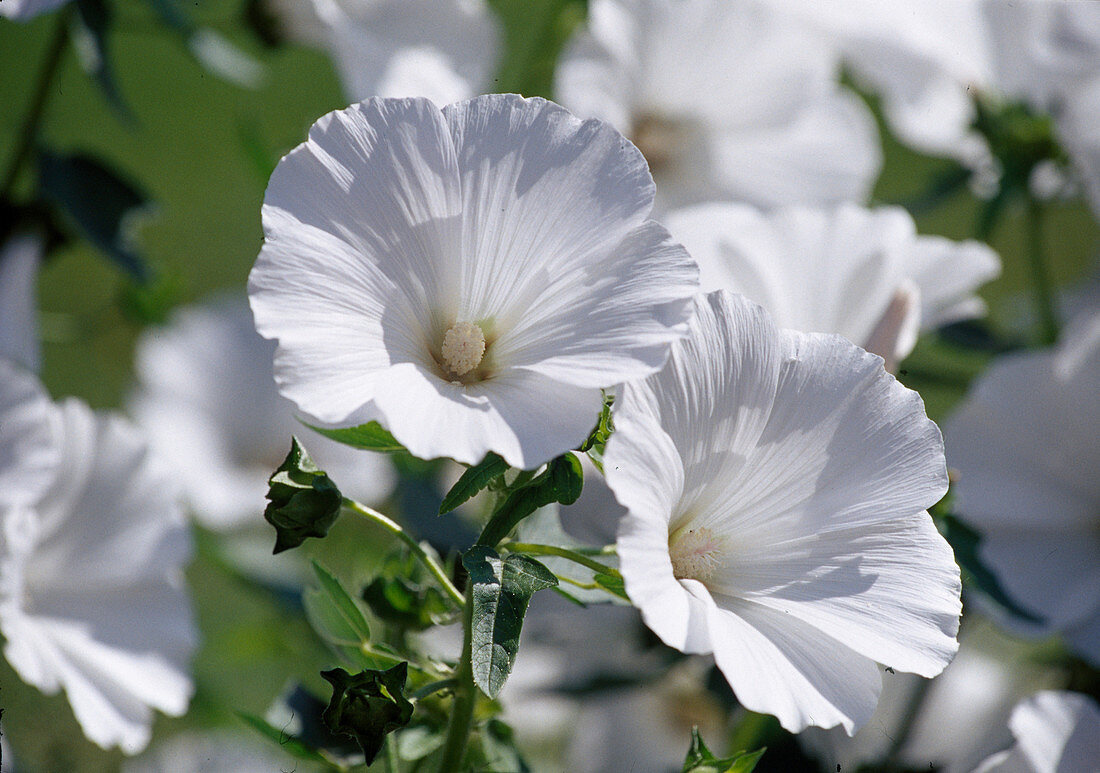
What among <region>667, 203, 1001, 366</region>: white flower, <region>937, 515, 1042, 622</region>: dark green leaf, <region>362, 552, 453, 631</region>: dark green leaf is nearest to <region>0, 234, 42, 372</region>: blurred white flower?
<region>362, 552, 453, 631</region>: dark green leaf

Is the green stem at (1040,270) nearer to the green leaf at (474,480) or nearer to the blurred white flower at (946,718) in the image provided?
the blurred white flower at (946,718)

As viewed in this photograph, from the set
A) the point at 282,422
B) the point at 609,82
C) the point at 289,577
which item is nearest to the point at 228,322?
the point at 282,422

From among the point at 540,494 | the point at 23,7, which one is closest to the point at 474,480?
the point at 540,494

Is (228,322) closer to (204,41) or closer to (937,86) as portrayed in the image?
(204,41)

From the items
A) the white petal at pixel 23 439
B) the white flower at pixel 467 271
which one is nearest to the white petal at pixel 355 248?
the white flower at pixel 467 271

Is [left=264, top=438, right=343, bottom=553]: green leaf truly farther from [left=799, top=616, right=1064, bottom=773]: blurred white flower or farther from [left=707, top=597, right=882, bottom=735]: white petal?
[left=799, top=616, right=1064, bottom=773]: blurred white flower
